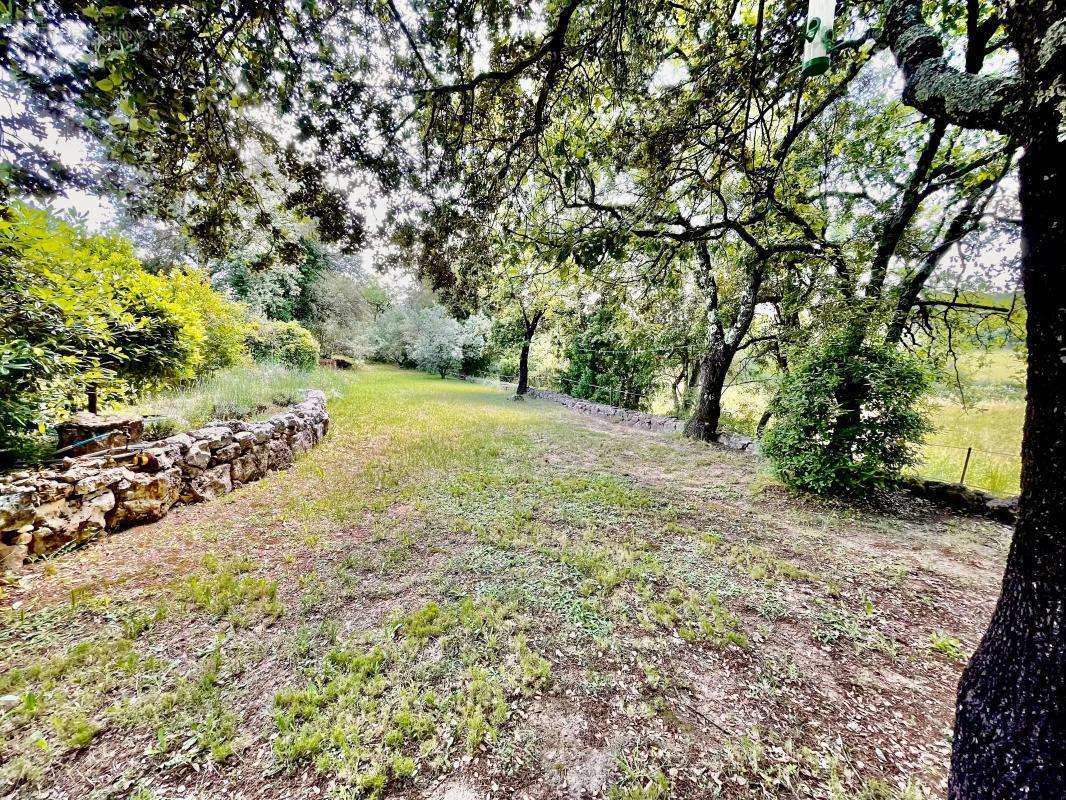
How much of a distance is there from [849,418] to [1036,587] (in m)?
4.51

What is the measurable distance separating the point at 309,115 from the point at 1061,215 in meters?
4.78

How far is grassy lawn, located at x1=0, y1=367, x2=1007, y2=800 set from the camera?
5.48ft

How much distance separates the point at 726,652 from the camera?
2.40 meters

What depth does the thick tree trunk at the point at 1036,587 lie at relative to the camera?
1.18 metres

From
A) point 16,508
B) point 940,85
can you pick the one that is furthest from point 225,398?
point 940,85

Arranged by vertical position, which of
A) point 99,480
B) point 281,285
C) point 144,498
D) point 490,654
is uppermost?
point 281,285

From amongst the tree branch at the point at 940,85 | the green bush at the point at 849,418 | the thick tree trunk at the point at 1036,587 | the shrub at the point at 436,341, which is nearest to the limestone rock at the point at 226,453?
the thick tree trunk at the point at 1036,587

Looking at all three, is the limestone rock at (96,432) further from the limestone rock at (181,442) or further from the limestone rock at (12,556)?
the limestone rock at (12,556)

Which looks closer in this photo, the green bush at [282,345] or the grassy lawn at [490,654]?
the grassy lawn at [490,654]

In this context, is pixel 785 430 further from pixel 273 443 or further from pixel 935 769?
pixel 273 443

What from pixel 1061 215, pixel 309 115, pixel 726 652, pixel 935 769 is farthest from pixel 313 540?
pixel 1061 215

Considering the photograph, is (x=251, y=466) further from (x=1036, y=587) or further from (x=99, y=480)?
(x=1036, y=587)

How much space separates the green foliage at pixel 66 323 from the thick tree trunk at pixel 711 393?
10103mm

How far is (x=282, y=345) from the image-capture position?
12.5m
